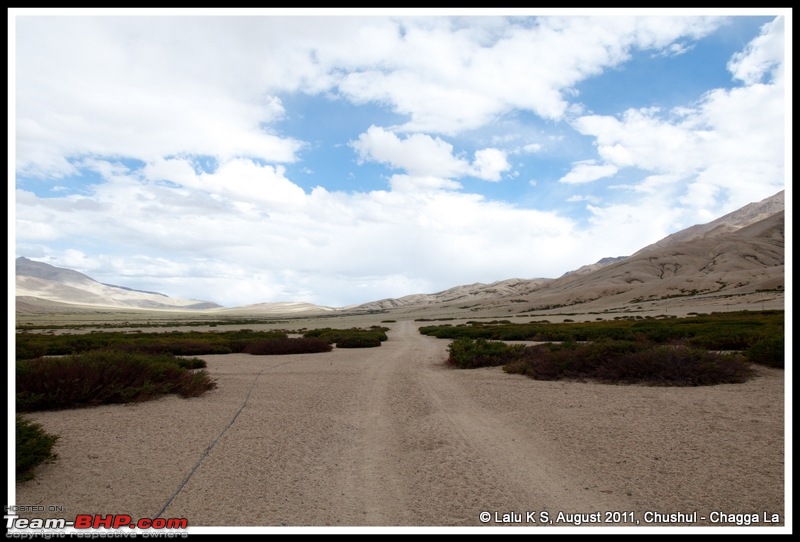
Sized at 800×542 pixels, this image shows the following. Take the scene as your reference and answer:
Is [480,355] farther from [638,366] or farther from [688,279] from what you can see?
[688,279]

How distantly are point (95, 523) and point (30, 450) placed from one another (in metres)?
1.92

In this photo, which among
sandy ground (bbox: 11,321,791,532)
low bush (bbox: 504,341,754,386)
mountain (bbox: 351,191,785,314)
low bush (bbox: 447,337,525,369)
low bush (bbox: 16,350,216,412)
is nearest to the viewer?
sandy ground (bbox: 11,321,791,532)

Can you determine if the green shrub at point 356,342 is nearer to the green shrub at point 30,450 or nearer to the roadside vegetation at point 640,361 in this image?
the roadside vegetation at point 640,361

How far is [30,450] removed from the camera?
5.66 m

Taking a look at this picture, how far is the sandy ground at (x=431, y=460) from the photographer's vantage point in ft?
16.0

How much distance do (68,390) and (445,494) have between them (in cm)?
910

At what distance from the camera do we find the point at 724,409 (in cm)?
914

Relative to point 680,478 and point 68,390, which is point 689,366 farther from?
point 68,390

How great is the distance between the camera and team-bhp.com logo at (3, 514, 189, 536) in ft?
14.1

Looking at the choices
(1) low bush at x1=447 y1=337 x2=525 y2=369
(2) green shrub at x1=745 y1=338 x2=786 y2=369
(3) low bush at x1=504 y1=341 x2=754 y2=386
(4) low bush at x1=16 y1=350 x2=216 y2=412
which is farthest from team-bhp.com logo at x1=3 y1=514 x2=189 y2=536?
(2) green shrub at x1=745 y1=338 x2=786 y2=369

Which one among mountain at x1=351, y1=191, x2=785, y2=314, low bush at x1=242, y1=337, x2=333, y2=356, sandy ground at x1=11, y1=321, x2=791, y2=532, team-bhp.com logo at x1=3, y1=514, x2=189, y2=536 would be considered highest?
mountain at x1=351, y1=191, x2=785, y2=314

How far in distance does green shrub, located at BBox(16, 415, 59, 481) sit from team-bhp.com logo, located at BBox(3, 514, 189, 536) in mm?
1309

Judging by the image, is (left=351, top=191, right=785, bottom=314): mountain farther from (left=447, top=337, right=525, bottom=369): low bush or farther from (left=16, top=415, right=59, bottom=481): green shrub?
(left=16, top=415, right=59, bottom=481): green shrub

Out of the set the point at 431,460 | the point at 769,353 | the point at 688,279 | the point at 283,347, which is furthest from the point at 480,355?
the point at 688,279
